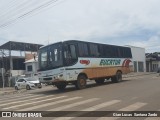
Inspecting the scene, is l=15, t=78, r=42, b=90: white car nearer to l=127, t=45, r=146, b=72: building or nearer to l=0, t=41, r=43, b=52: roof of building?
l=0, t=41, r=43, b=52: roof of building

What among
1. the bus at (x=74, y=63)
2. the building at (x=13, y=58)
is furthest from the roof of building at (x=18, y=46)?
the bus at (x=74, y=63)

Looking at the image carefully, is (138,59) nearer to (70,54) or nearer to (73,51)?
(73,51)

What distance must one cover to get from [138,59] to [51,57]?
53.4m

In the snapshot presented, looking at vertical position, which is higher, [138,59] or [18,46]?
[18,46]

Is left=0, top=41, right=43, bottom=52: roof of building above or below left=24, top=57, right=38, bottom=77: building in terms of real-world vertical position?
above

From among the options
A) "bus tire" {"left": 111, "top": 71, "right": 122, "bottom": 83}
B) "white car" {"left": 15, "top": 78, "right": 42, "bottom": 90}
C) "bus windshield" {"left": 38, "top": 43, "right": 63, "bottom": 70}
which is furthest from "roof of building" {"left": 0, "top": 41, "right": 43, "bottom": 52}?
"bus windshield" {"left": 38, "top": 43, "right": 63, "bottom": 70}

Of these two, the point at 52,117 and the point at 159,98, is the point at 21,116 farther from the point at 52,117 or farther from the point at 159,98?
the point at 159,98

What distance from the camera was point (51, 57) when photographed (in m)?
21.7

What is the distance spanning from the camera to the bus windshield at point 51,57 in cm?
2125

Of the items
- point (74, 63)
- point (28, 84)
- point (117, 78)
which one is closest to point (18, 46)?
point (28, 84)

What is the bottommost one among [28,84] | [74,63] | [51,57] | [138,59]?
[28,84]

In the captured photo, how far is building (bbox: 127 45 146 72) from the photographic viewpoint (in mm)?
70938

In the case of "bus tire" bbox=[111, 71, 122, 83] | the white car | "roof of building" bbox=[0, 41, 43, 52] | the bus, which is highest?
"roof of building" bbox=[0, 41, 43, 52]

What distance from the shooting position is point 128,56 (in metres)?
29.9
